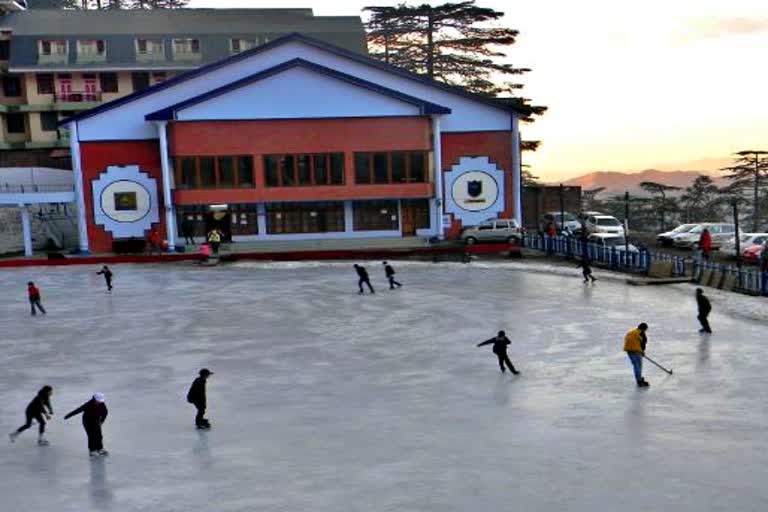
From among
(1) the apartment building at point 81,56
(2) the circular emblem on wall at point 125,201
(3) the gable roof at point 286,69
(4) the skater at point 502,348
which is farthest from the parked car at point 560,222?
(4) the skater at point 502,348

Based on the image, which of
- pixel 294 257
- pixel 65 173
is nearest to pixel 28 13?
pixel 65 173

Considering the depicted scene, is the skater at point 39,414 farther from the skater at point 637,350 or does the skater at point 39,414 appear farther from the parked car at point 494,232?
the parked car at point 494,232

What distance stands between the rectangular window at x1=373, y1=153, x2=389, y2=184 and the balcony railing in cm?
3151

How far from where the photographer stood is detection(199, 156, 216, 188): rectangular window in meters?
46.0

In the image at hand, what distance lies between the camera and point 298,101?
46344 mm

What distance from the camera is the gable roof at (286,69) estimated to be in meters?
45.3

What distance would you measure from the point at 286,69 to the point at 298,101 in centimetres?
206

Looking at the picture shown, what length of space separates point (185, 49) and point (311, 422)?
194ft

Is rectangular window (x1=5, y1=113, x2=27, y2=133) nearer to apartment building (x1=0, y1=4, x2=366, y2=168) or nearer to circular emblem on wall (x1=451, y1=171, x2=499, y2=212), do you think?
apartment building (x1=0, y1=4, x2=366, y2=168)

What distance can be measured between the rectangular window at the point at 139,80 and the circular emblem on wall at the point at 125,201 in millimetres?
22176

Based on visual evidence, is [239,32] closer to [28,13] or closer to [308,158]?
[28,13]

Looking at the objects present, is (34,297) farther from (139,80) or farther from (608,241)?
(139,80)

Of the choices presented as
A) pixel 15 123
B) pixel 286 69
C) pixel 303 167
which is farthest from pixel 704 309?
pixel 15 123

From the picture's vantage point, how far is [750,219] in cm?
9525
